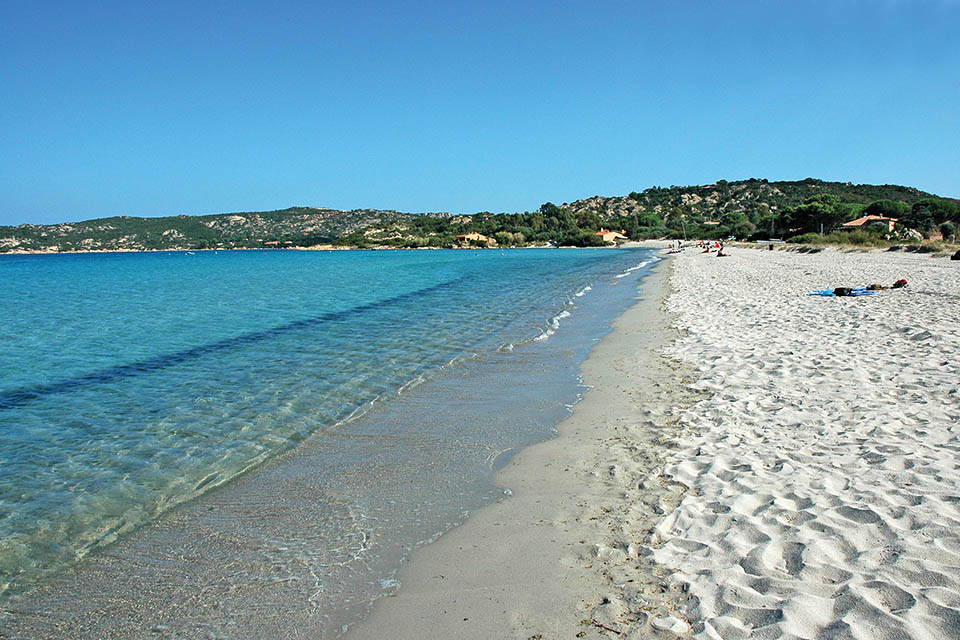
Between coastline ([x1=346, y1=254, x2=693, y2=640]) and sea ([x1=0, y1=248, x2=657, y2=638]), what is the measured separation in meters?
0.23

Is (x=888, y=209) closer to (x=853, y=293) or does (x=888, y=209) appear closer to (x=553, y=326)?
(x=853, y=293)

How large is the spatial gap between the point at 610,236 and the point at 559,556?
149334 mm

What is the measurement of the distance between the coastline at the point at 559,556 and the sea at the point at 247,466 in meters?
0.23

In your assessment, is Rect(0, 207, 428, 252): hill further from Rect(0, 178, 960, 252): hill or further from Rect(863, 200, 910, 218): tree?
Rect(863, 200, 910, 218): tree

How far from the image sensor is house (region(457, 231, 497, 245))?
158750mm

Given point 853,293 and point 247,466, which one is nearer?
point 247,466

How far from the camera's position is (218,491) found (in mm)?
5410

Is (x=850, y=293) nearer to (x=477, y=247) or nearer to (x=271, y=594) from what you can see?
(x=271, y=594)

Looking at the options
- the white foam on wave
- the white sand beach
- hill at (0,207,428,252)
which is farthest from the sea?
hill at (0,207,428,252)

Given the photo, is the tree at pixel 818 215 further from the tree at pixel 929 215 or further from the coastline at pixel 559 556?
the coastline at pixel 559 556

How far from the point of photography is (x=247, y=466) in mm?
6000

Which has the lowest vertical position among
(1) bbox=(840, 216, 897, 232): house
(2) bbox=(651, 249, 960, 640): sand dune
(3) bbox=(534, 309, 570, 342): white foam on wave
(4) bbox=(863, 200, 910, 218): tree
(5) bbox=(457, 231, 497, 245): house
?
(3) bbox=(534, 309, 570, 342): white foam on wave

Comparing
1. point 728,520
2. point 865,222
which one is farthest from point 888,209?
point 728,520

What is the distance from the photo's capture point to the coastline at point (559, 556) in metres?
3.19
